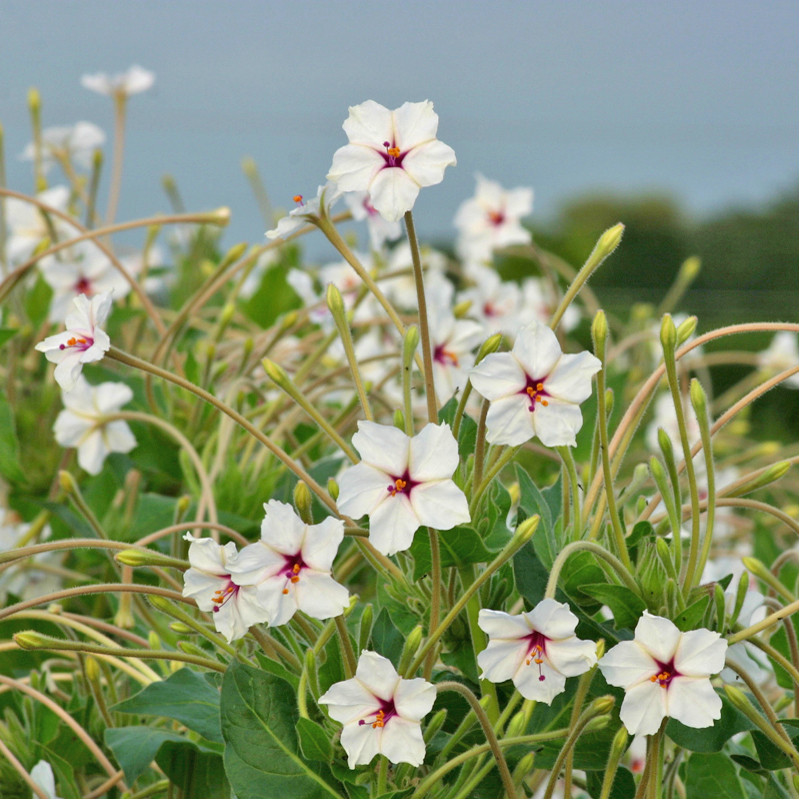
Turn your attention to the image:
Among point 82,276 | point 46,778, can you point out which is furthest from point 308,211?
point 82,276

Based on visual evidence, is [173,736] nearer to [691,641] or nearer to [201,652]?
[201,652]

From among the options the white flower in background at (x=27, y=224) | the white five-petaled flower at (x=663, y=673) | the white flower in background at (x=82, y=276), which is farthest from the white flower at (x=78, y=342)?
the white flower in background at (x=27, y=224)

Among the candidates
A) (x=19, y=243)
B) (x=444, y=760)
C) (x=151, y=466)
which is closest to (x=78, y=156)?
(x=19, y=243)

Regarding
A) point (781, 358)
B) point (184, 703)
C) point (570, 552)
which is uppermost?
point (570, 552)

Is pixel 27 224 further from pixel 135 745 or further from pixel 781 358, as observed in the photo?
pixel 781 358

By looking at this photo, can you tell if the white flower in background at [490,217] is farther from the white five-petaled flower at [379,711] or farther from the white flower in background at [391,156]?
the white five-petaled flower at [379,711]

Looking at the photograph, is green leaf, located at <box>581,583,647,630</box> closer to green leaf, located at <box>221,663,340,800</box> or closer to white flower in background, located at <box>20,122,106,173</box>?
green leaf, located at <box>221,663,340,800</box>

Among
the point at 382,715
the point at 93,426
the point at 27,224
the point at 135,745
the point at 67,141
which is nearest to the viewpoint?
the point at 382,715
